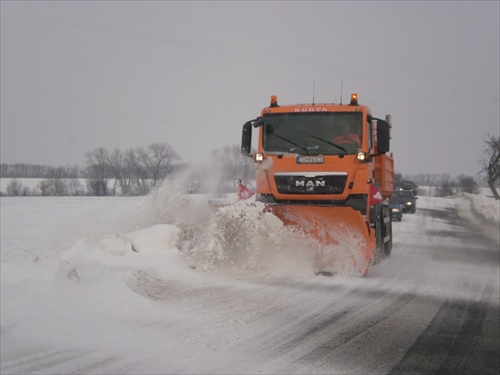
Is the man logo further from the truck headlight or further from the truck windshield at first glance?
the truck headlight

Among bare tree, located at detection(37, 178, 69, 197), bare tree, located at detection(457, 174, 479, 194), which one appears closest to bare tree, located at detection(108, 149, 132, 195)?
bare tree, located at detection(37, 178, 69, 197)

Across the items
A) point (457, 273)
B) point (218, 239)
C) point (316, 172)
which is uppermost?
point (316, 172)

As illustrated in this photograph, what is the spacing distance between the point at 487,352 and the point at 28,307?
4664 millimetres

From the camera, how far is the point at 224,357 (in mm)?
4102

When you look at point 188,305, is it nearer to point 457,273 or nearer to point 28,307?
point 28,307

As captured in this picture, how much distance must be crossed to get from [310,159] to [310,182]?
43 centimetres

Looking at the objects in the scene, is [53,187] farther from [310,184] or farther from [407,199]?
[310,184]

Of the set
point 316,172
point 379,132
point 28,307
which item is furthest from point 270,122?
point 28,307

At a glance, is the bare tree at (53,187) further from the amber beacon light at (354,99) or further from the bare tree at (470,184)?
the bare tree at (470,184)

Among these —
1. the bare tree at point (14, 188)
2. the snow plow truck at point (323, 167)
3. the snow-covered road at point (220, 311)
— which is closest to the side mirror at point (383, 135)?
the snow plow truck at point (323, 167)

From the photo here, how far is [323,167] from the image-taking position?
8688mm

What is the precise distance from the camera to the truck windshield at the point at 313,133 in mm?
8883

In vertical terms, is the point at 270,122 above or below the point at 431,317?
above

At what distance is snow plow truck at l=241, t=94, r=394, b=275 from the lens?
840cm
